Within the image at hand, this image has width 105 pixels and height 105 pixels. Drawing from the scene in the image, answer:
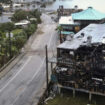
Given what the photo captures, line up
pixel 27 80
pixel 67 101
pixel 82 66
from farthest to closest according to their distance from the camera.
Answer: pixel 27 80
pixel 67 101
pixel 82 66

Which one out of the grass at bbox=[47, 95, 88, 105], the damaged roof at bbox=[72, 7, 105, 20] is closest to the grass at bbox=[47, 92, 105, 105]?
the grass at bbox=[47, 95, 88, 105]

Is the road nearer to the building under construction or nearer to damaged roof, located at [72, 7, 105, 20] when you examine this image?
the building under construction

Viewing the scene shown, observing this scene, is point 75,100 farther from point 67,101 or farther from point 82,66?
point 82,66

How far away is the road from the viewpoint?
28.2 metres

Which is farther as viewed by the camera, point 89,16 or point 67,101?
point 89,16

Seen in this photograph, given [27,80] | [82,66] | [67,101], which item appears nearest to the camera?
[82,66]

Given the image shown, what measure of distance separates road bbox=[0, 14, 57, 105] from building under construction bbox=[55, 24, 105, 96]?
4.89 metres

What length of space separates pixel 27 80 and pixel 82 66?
10.8 m

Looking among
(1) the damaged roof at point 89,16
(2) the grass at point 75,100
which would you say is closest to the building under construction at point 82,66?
(2) the grass at point 75,100

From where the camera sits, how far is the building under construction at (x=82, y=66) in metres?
25.5

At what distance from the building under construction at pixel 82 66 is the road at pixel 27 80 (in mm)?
4892

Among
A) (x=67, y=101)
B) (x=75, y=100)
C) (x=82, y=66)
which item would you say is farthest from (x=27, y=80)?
(x=82, y=66)

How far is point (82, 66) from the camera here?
2614 centimetres

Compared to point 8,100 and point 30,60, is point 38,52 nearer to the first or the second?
point 30,60
